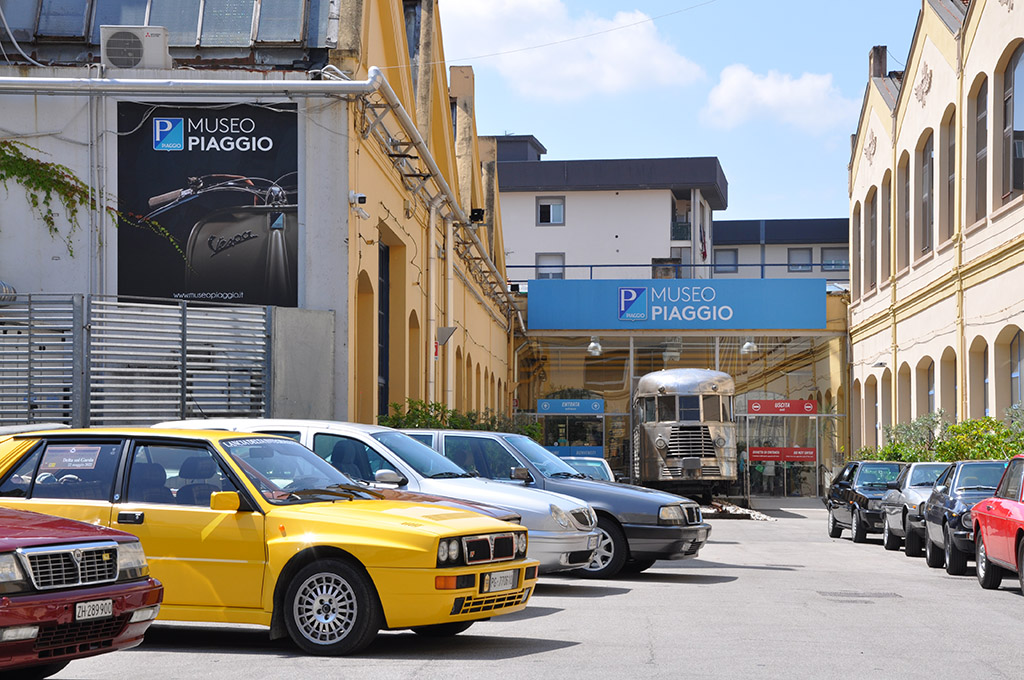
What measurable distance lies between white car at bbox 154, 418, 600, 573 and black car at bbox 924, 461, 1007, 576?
587 cm

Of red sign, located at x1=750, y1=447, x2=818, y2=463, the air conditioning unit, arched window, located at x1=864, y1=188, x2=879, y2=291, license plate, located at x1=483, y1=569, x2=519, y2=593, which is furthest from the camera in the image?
red sign, located at x1=750, y1=447, x2=818, y2=463

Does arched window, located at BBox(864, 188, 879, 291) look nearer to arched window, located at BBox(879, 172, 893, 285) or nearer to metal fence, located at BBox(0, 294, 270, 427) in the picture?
arched window, located at BBox(879, 172, 893, 285)

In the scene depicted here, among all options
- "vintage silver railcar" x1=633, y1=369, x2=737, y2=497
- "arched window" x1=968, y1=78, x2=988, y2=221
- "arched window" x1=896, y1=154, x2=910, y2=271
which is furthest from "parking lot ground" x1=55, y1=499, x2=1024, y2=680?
"arched window" x1=896, y1=154, x2=910, y2=271

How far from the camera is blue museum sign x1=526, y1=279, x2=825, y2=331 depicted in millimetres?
45750

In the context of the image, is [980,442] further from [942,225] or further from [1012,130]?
[942,225]

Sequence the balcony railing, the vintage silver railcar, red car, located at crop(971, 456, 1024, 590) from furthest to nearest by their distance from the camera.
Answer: the balcony railing, the vintage silver railcar, red car, located at crop(971, 456, 1024, 590)

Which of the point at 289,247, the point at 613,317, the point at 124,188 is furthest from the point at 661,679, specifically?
the point at 613,317

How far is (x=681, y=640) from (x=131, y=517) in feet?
13.3

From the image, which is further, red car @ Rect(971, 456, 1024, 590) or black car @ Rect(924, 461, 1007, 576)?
black car @ Rect(924, 461, 1007, 576)

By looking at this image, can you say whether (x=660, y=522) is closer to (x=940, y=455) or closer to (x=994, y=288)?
(x=940, y=455)

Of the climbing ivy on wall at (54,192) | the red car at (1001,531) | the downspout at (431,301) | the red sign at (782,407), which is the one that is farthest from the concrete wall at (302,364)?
the red sign at (782,407)

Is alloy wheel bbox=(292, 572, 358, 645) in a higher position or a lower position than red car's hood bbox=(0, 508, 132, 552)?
lower

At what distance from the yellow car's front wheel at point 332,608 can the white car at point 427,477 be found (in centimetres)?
213

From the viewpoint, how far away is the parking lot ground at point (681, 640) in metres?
8.12
